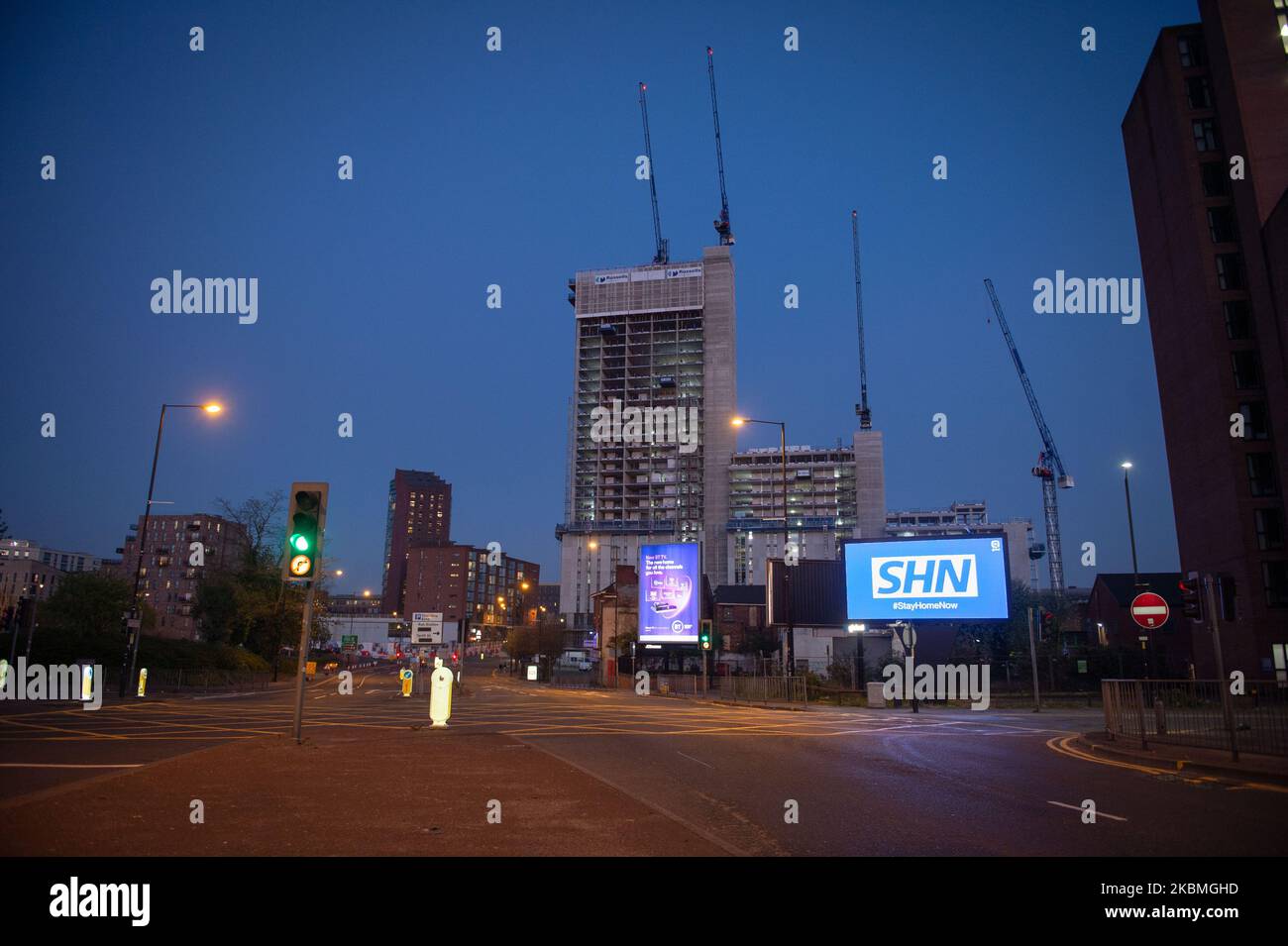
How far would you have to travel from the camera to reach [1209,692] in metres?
14.9

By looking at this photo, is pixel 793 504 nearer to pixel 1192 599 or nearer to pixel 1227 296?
pixel 1227 296

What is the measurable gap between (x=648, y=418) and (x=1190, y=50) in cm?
10235

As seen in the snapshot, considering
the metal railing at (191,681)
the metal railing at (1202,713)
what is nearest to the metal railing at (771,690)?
the metal railing at (1202,713)

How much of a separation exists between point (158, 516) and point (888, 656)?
17413 cm

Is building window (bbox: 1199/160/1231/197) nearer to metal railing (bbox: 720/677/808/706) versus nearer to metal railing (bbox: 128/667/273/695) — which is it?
metal railing (bbox: 720/677/808/706)

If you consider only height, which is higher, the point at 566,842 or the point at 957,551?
the point at 957,551

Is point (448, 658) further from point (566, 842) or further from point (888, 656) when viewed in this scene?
point (566, 842)

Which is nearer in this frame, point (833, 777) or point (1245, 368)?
point (833, 777)

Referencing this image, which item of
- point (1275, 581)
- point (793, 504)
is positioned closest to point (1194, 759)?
point (1275, 581)

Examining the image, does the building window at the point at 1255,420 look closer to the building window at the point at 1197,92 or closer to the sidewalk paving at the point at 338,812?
the building window at the point at 1197,92

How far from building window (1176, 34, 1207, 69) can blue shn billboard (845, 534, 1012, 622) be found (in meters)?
41.3

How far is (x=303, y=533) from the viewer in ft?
42.6

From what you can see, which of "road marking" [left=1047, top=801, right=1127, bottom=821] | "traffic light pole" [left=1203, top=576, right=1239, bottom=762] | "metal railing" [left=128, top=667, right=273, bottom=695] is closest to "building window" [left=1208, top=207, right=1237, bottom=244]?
"traffic light pole" [left=1203, top=576, right=1239, bottom=762]
